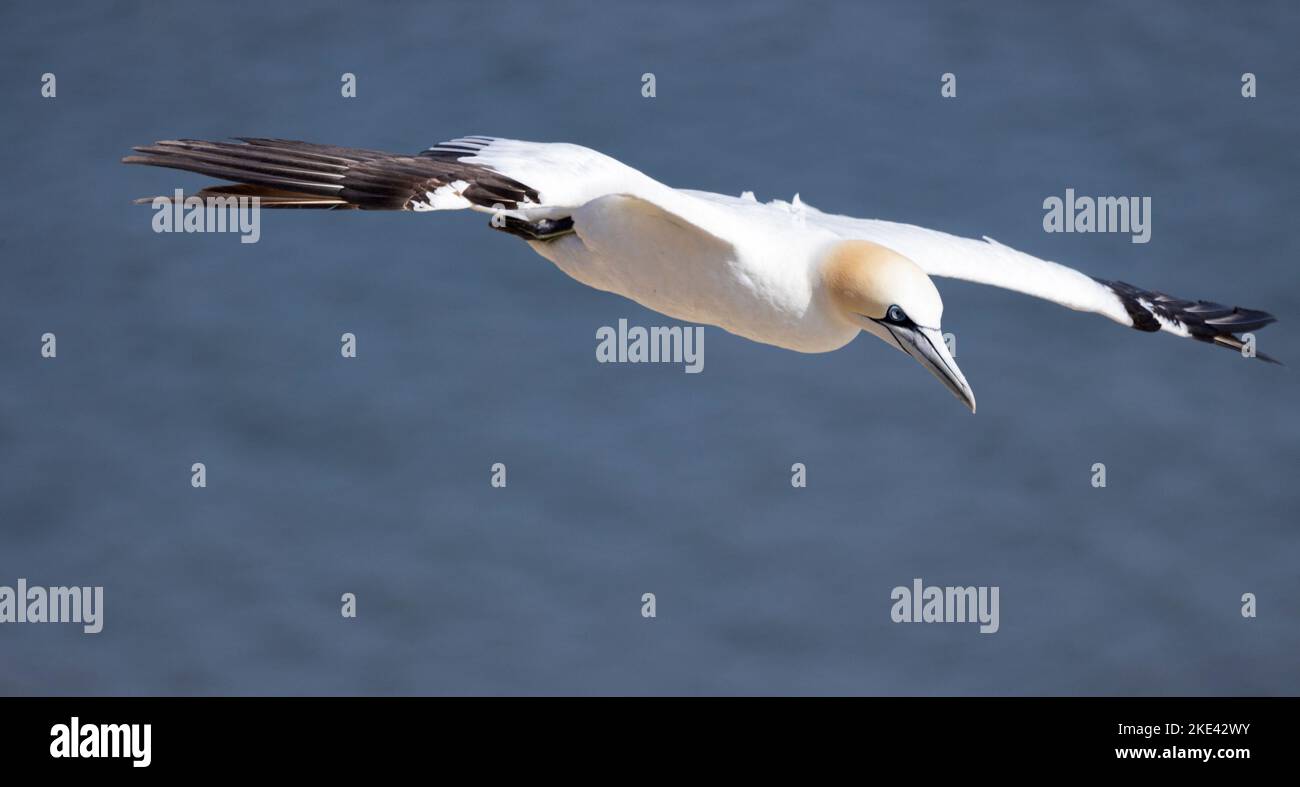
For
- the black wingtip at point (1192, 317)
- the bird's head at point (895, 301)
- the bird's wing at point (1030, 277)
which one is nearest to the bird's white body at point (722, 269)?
the bird's head at point (895, 301)

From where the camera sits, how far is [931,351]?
11.2 meters

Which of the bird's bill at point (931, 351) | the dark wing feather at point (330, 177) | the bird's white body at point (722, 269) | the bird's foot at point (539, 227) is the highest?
the bird's foot at point (539, 227)

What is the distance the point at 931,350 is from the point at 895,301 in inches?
12.9

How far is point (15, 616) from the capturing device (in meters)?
21.4

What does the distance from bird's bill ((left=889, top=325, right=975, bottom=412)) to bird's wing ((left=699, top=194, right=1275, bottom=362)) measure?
120cm

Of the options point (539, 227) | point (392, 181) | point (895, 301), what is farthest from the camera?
point (539, 227)

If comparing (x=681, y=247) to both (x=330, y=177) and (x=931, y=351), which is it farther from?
(x=330, y=177)

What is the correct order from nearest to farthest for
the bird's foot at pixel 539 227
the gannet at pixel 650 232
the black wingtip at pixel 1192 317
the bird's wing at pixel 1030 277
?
the gannet at pixel 650 232, the bird's foot at pixel 539 227, the bird's wing at pixel 1030 277, the black wingtip at pixel 1192 317

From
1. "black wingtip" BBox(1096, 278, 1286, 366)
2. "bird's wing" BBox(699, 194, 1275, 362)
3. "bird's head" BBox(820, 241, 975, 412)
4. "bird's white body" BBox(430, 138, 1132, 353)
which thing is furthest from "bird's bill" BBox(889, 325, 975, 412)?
"black wingtip" BBox(1096, 278, 1286, 366)

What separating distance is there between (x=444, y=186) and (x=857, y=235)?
3192 mm

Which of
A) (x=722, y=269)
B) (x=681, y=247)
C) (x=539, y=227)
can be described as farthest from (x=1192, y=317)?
(x=539, y=227)

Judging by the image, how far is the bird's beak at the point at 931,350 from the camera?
36.6 feet

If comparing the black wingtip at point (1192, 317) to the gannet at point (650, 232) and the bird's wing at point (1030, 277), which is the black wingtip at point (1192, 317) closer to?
the bird's wing at point (1030, 277)

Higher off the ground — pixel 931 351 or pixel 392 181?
pixel 392 181
